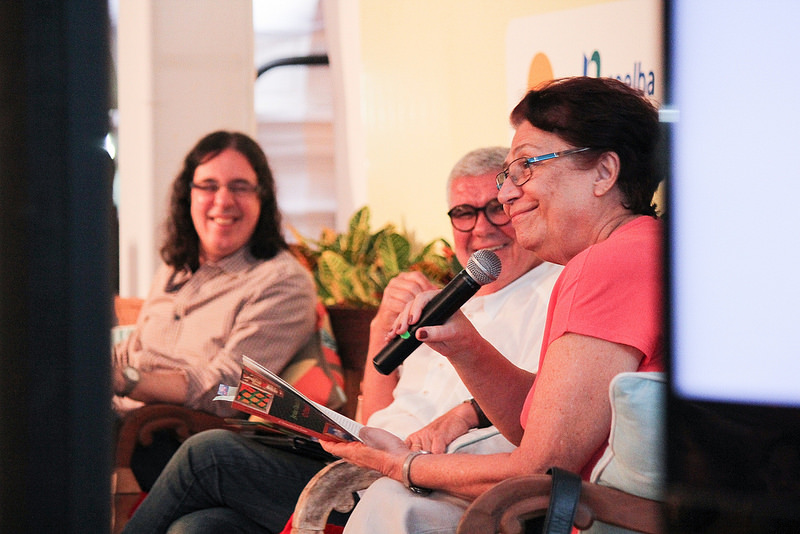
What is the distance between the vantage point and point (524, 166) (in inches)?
65.7

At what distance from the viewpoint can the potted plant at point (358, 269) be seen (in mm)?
3252

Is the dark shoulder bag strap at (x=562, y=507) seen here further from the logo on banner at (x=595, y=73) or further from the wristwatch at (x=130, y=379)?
the wristwatch at (x=130, y=379)

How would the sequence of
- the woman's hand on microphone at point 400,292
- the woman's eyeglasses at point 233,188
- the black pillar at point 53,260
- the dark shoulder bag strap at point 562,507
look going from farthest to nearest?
the woman's eyeglasses at point 233,188
the woman's hand on microphone at point 400,292
the dark shoulder bag strap at point 562,507
the black pillar at point 53,260

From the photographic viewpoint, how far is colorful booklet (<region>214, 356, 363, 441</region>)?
1635mm

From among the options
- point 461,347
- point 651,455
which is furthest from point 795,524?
point 461,347

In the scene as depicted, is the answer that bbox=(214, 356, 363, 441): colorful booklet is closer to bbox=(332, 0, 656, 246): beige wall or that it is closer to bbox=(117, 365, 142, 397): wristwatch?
bbox=(117, 365, 142, 397): wristwatch

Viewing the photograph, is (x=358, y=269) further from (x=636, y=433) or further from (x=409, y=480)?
(x=636, y=433)

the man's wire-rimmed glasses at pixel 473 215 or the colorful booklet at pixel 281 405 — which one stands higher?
the man's wire-rimmed glasses at pixel 473 215

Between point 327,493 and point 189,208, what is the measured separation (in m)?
1.80

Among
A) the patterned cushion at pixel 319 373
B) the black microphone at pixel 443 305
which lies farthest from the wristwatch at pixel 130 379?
the black microphone at pixel 443 305

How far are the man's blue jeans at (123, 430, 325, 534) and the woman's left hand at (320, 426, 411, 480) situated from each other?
46 cm

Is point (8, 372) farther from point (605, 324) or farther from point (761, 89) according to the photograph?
point (605, 324)

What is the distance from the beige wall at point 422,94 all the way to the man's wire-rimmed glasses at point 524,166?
201 cm

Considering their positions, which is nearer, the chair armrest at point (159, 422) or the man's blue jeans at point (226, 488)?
the man's blue jeans at point (226, 488)
